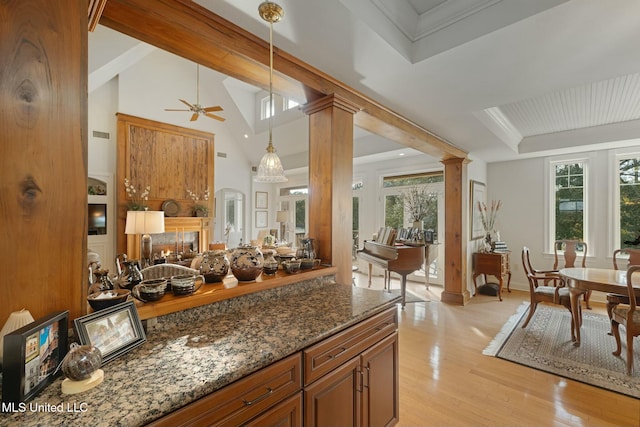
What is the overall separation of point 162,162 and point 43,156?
588 cm

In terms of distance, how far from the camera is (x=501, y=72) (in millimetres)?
2113

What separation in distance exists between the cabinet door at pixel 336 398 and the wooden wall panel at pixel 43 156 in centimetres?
101

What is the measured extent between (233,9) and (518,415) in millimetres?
3224

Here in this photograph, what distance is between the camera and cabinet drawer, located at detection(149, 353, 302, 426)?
847 millimetres

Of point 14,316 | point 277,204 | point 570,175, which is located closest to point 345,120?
point 14,316

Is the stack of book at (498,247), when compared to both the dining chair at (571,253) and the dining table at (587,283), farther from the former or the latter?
the dining table at (587,283)

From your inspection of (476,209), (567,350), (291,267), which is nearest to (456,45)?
(291,267)

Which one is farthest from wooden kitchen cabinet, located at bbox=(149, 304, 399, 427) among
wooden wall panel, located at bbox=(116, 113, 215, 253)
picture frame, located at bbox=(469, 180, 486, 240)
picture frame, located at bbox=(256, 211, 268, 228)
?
picture frame, located at bbox=(256, 211, 268, 228)

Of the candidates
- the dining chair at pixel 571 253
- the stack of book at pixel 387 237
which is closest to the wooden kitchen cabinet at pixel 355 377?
the stack of book at pixel 387 237

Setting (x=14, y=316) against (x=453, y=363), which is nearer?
(x=14, y=316)

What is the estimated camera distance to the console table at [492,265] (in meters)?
4.76

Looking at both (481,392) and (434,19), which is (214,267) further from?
(481,392)

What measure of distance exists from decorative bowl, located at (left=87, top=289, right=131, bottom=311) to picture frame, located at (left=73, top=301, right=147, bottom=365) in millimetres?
51

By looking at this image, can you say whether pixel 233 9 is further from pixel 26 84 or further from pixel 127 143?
pixel 127 143
